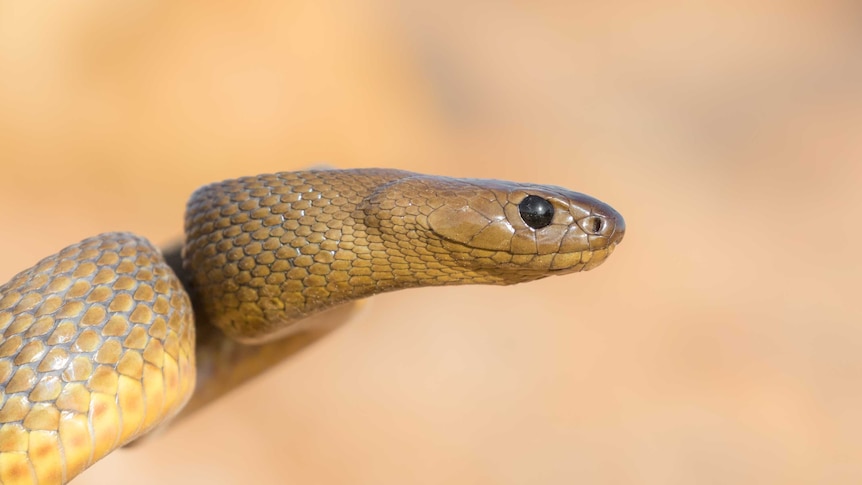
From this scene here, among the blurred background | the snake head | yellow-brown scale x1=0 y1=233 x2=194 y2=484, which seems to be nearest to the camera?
yellow-brown scale x1=0 y1=233 x2=194 y2=484

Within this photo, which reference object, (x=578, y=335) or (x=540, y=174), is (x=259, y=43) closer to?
(x=540, y=174)

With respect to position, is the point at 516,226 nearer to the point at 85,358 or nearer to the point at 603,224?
the point at 603,224

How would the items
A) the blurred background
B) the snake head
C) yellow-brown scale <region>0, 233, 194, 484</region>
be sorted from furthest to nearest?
the blurred background
the snake head
yellow-brown scale <region>0, 233, 194, 484</region>

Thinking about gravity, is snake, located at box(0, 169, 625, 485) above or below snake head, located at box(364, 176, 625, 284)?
below

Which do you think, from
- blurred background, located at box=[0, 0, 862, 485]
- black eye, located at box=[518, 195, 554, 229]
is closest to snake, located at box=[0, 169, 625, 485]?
black eye, located at box=[518, 195, 554, 229]

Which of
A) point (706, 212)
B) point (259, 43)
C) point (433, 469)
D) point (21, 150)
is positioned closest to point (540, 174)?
point (706, 212)

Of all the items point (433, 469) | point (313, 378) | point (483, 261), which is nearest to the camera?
point (483, 261)

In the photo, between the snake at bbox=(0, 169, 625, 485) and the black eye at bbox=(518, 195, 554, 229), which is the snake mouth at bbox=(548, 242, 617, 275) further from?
the black eye at bbox=(518, 195, 554, 229)

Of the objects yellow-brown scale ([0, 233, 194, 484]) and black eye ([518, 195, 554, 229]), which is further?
black eye ([518, 195, 554, 229])
